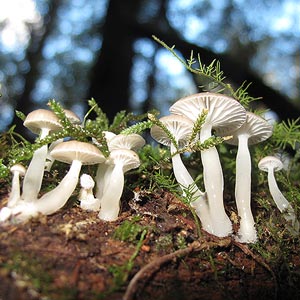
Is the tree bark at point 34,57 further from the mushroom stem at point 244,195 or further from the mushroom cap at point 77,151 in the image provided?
the mushroom stem at point 244,195

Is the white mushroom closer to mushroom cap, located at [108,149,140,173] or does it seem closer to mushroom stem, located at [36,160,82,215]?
mushroom stem, located at [36,160,82,215]

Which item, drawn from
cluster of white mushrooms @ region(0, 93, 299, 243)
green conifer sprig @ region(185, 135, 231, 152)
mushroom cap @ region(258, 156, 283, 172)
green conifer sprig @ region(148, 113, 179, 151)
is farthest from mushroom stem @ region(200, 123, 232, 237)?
→ mushroom cap @ region(258, 156, 283, 172)

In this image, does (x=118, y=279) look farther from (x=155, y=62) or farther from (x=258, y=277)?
(x=155, y=62)

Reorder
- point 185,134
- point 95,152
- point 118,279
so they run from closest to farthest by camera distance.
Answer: point 118,279 < point 95,152 < point 185,134

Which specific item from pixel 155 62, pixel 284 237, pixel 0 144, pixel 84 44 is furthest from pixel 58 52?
pixel 284 237

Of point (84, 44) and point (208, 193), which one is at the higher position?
point (208, 193)

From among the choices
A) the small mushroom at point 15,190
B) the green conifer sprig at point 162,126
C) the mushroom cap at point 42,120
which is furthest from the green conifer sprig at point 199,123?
the small mushroom at point 15,190
